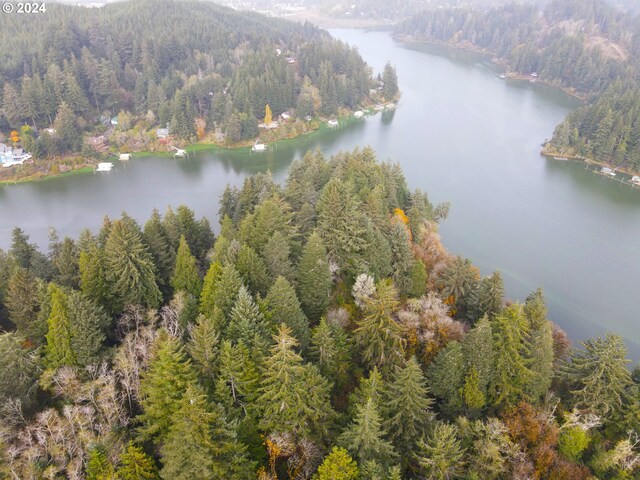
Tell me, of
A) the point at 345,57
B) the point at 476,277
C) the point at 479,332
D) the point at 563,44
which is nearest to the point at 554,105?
the point at 563,44

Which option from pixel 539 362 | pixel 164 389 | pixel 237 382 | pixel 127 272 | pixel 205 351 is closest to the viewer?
pixel 164 389

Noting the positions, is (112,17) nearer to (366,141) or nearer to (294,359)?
(366,141)

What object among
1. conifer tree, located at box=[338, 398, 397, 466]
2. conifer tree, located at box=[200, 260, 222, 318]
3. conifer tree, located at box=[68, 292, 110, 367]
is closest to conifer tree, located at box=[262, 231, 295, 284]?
conifer tree, located at box=[200, 260, 222, 318]

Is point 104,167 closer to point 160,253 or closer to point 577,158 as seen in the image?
point 160,253

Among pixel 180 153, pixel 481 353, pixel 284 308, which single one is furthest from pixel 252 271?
pixel 180 153

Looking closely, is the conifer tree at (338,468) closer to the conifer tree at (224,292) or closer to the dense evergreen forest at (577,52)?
the conifer tree at (224,292)

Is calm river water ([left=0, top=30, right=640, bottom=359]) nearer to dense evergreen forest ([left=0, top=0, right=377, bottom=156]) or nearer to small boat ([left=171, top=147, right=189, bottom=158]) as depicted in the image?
small boat ([left=171, top=147, right=189, bottom=158])
